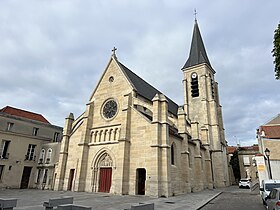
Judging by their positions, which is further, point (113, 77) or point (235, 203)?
point (113, 77)

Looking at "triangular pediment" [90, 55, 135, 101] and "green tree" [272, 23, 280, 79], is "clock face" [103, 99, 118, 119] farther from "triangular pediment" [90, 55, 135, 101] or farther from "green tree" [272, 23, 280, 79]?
"green tree" [272, 23, 280, 79]

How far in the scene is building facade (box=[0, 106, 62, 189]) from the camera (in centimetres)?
2264

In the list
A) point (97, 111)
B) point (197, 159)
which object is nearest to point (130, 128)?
point (97, 111)

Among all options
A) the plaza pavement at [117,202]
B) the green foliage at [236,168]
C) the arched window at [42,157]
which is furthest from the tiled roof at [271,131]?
the arched window at [42,157]

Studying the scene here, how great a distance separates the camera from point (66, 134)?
22297 mm

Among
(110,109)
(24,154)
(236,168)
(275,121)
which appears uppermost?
(275,121)

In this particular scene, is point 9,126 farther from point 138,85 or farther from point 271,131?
point 271,131

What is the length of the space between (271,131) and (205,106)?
34.8 ft

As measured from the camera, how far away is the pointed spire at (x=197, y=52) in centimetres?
3684

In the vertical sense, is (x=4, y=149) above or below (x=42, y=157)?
above

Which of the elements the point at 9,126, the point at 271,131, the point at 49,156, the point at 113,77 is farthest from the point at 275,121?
the point at 9,126

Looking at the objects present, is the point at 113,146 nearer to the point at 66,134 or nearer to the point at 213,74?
the point at 66,134

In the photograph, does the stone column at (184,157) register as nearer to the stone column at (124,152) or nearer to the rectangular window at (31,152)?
the stone column at (124,152)

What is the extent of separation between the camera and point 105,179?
733 inches
